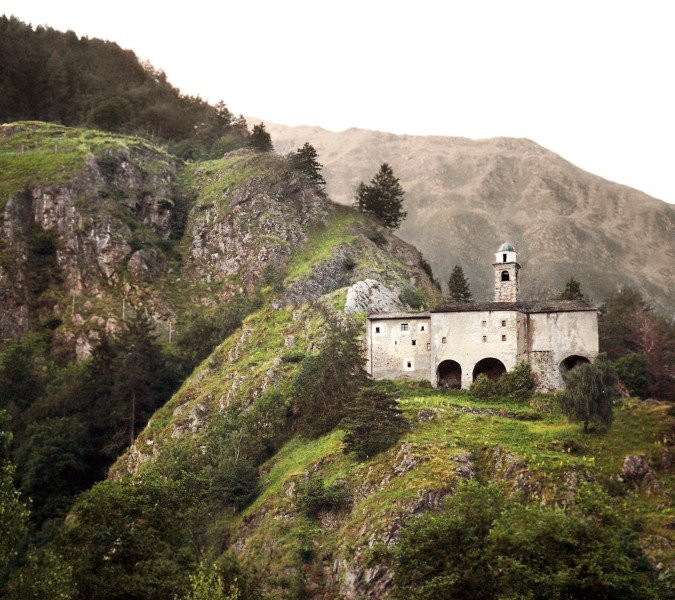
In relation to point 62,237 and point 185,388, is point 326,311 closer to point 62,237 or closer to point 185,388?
point 185,388

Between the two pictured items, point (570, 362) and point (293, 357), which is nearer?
point (570, 362)

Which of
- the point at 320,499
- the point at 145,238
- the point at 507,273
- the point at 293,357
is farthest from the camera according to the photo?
the point at 145,238

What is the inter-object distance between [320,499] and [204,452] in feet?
48.3

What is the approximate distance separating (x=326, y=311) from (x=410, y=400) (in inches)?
712

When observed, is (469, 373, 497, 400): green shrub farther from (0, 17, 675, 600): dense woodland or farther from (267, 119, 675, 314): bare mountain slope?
(267, 119, 675, 314): bare mountain slope

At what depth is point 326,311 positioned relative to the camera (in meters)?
77.8

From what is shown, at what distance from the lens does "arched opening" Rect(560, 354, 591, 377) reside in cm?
6500

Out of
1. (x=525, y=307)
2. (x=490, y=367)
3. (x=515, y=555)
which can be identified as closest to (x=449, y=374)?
(x=490, y=367)

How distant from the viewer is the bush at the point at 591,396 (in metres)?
55.2

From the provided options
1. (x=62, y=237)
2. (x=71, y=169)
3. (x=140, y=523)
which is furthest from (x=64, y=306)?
(x=140, y=523)

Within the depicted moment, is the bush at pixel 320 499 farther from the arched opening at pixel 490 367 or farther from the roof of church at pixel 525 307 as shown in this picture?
the roof of church at pixel 525 307

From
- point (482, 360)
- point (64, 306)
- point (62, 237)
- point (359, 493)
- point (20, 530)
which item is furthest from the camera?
point (62, 237)

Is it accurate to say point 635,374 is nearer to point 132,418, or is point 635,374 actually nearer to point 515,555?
point 515,555

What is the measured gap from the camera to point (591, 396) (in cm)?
5516
